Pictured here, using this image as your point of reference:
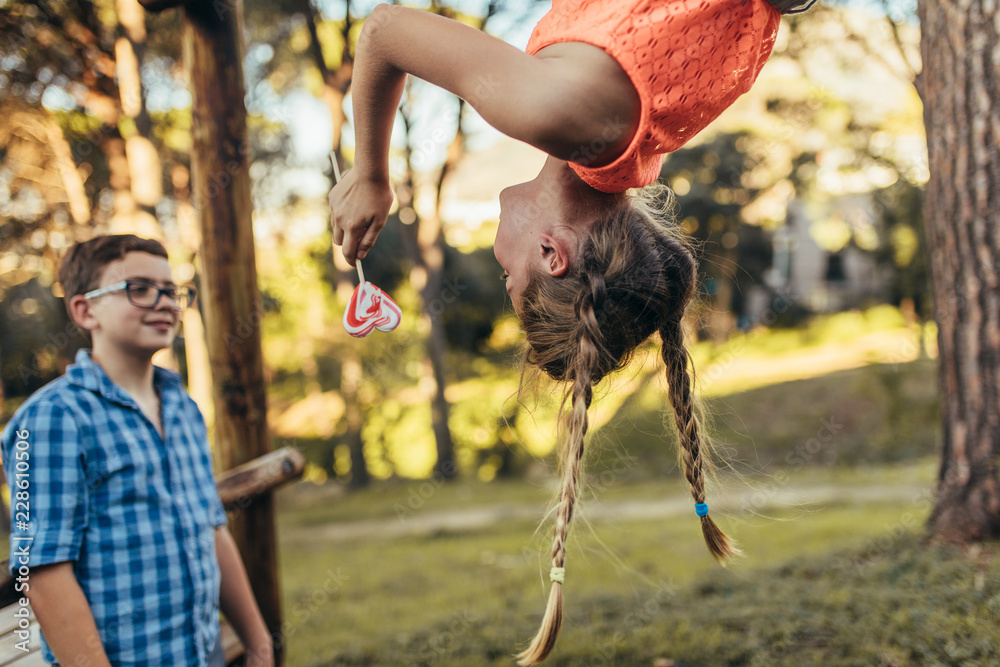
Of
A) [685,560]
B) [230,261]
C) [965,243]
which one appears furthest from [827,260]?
[230,261]

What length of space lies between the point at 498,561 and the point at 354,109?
252 inches

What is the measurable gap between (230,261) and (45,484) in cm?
131

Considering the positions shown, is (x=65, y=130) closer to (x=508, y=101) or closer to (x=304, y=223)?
(x=304, y=223)

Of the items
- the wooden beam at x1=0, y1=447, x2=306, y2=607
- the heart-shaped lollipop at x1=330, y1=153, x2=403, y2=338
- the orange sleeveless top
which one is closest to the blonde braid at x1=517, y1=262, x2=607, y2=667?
the orange sleeveless top

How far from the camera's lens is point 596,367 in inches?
52.4

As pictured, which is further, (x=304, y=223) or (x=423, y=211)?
(x=304, y=223)

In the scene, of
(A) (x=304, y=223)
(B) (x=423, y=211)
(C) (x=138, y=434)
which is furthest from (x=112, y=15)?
(C) (x=138, y=434)

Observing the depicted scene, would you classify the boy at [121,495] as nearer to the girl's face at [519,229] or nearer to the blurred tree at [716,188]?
the girl's face at [519,229]

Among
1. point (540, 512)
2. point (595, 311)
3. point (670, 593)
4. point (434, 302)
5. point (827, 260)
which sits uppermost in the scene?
point (827, 260)

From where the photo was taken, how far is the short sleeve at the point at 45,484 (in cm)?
164

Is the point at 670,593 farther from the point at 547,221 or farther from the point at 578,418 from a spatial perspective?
the point at 547,221

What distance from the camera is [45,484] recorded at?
165 cm

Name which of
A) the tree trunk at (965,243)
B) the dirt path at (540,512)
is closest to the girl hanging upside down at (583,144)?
the tree trunk at (965,243)

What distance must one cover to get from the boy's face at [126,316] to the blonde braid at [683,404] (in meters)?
1.53
